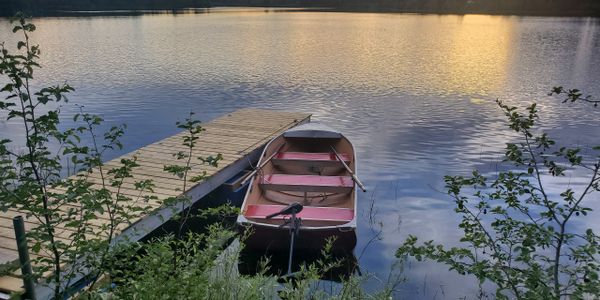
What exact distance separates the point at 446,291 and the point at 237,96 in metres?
15.2

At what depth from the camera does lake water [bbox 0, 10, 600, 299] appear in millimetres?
10383

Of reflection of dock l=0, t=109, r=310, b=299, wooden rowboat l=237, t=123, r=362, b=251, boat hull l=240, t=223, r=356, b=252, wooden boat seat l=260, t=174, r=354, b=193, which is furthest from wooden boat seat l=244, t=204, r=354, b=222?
reflection of dock l=0, t=109, r=310, b=299

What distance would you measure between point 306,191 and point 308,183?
0.32m

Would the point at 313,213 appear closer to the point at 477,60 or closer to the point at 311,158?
the point at 311,158

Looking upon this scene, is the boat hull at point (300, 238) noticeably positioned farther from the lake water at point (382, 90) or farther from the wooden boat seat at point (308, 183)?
the wooden boat seat at point (308, 183)

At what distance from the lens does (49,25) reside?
159ft

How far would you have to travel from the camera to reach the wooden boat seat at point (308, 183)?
8594 millimetres

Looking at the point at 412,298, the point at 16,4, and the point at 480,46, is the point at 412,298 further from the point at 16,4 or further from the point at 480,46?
the point at 16,4

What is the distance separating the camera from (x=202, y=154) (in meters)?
10.4

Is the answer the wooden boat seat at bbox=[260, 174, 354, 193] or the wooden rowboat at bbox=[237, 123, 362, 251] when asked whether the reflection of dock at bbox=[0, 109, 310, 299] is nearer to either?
the wooden rowboat at bbox=[237, 123, 362, 251]

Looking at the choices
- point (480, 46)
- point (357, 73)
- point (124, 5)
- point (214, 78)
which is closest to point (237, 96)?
point (214, 78)

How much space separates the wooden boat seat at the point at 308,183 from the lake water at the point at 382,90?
1.15m

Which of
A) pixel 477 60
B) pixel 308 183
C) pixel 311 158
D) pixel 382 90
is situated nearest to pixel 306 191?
pixel 308 183

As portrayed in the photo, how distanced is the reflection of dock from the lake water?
2.83 meters
